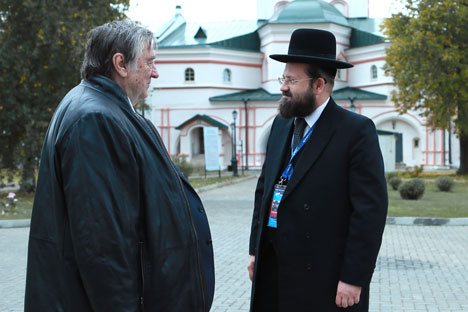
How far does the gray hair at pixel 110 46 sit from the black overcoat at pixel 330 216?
4.12 ft

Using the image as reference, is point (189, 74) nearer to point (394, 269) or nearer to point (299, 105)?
point (394, 269)

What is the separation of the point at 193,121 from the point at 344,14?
1819cm

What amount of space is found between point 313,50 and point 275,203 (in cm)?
100

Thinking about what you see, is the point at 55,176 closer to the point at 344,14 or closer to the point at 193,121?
the point at 193,121

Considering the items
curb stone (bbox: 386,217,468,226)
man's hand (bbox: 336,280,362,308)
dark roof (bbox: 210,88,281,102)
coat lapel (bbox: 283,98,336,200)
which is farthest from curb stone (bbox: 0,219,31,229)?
dark roof (bbox: 210,88,281,102)

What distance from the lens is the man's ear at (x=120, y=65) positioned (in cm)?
252

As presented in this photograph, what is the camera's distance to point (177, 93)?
44719 mm

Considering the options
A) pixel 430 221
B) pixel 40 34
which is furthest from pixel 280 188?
pixel 40 34

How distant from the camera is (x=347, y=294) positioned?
3.02 meters

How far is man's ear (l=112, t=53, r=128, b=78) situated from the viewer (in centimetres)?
252

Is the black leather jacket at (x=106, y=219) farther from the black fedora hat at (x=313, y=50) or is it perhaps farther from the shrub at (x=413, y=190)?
the shrub at (x=413, y=190)

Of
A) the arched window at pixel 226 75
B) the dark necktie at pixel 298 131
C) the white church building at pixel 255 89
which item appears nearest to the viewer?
the dark necktie at pixel 298 131

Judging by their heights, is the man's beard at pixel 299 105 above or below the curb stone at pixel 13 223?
above

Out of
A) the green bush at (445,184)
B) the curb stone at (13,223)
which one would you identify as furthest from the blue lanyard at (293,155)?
the green bush at (445,184)
